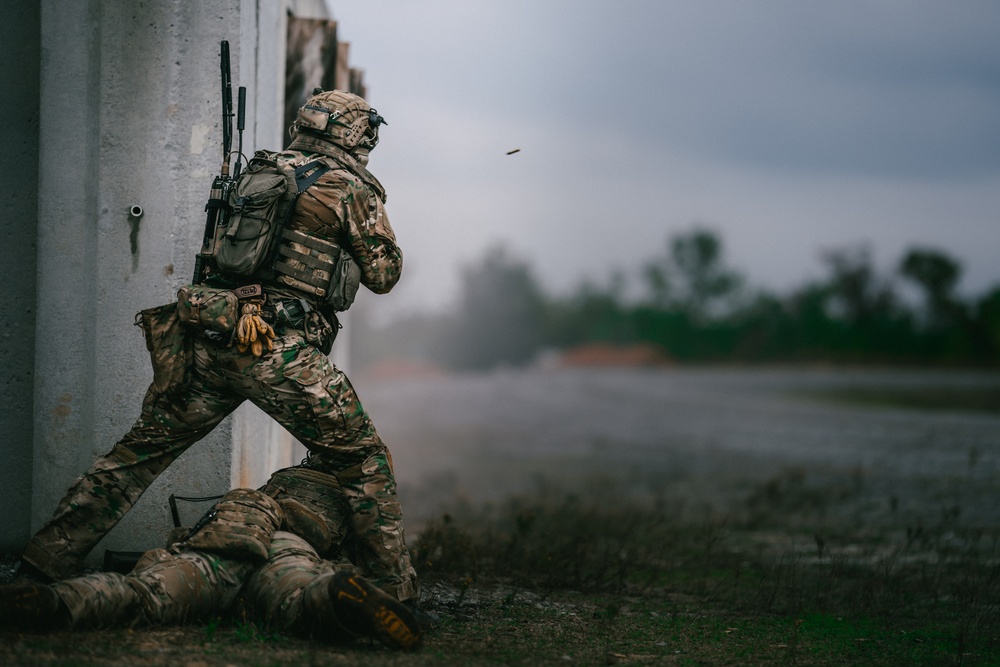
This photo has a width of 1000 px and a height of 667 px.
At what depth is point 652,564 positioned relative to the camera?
6.42m

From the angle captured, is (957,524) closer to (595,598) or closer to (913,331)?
(595,598)

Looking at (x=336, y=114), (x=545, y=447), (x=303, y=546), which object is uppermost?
(x=336, y=114)

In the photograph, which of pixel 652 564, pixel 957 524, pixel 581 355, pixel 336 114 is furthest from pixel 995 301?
pixel 336 114

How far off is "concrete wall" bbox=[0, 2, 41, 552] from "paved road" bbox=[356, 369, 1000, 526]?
15.3 ft

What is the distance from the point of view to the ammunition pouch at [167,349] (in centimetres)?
401

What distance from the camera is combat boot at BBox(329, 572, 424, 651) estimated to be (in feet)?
11.3

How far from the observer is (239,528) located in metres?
3.89

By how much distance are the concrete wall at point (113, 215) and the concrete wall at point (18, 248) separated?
0.19 m

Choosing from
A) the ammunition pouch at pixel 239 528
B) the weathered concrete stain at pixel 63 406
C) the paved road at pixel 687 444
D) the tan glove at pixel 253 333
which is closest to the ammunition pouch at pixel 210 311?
the tan glove at pixel 253 333

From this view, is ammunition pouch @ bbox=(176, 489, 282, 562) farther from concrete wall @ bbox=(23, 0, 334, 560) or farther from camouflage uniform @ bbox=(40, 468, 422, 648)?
concrete wall @ bbox=(23, 0, 334, 560)

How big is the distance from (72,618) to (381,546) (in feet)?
4.05

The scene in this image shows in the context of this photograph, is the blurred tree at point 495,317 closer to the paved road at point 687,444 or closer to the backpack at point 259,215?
the paved road at point 687,444

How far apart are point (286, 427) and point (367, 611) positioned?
3.29 feet

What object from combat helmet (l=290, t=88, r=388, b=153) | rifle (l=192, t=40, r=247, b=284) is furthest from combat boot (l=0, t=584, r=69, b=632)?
combat helmet (l=290, t=88, r=388, b=153)
